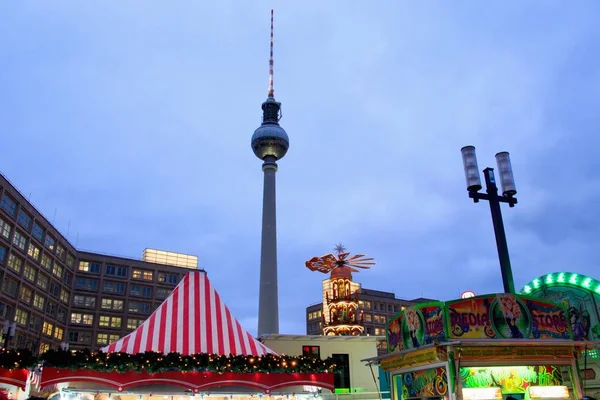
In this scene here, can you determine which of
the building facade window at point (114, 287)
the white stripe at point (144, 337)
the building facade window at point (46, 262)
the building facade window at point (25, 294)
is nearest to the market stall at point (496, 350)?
the white stripe at point (144, 337)

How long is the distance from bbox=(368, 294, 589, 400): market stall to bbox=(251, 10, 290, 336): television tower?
49294 mm

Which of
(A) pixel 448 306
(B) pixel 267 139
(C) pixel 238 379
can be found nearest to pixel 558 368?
(A) pixel 448 306

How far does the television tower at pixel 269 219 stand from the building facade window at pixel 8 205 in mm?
31012

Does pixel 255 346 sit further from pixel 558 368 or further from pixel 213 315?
pixel 558 368

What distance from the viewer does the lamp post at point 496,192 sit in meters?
14.5

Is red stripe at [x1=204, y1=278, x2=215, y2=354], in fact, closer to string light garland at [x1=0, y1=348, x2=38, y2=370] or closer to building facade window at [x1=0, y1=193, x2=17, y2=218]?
string light garland at [x1=0, y1=348, x2=38, y2=370]

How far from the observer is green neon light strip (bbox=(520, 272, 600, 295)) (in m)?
18.0

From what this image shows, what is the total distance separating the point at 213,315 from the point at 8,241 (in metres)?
45.4

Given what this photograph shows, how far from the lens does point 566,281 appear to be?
18.8 meters

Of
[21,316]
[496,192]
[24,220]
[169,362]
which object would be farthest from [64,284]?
[496,192]

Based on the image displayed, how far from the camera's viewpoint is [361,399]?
2905 cm

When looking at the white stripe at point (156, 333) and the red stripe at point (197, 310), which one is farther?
the red stripe at point (197, 310)

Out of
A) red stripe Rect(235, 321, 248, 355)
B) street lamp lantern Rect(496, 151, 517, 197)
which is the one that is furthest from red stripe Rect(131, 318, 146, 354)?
street lamp lantern Rect(496, 151, 517, 197)

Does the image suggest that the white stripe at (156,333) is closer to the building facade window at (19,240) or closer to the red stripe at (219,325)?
the red stripe at (219,325)
